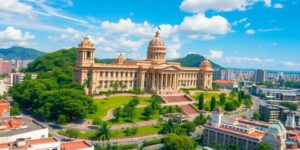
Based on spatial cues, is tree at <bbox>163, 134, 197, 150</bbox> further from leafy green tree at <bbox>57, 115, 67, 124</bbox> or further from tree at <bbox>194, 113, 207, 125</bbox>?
leafy green tree at <bbox>57, 115, 67, 124</bbox>

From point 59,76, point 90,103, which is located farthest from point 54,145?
point 59,76

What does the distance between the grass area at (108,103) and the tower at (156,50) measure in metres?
24.7

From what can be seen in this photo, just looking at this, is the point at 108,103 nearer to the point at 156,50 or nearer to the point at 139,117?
the point at 139,117

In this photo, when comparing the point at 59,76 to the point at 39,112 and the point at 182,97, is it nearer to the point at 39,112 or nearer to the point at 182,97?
the point at 39,112

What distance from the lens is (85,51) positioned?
98.5 metres

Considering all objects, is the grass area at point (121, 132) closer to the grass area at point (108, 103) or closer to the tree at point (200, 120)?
the grass area at point (108, 103)

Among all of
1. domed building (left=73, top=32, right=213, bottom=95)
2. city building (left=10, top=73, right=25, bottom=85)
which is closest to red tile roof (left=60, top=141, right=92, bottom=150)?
domed building (left=73, top=32, right=213, bottom=95)

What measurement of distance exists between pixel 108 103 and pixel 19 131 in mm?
49823

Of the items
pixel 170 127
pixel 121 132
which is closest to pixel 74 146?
pixel 121 132

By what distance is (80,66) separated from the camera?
321 feet

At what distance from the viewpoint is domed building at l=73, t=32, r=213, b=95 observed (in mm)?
99562

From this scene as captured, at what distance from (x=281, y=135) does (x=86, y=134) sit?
137ft

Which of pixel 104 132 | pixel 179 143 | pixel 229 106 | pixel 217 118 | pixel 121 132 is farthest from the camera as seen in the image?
pixel 229 106

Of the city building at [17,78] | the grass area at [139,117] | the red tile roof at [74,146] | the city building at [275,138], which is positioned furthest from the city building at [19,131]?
the city building at [17,78]
